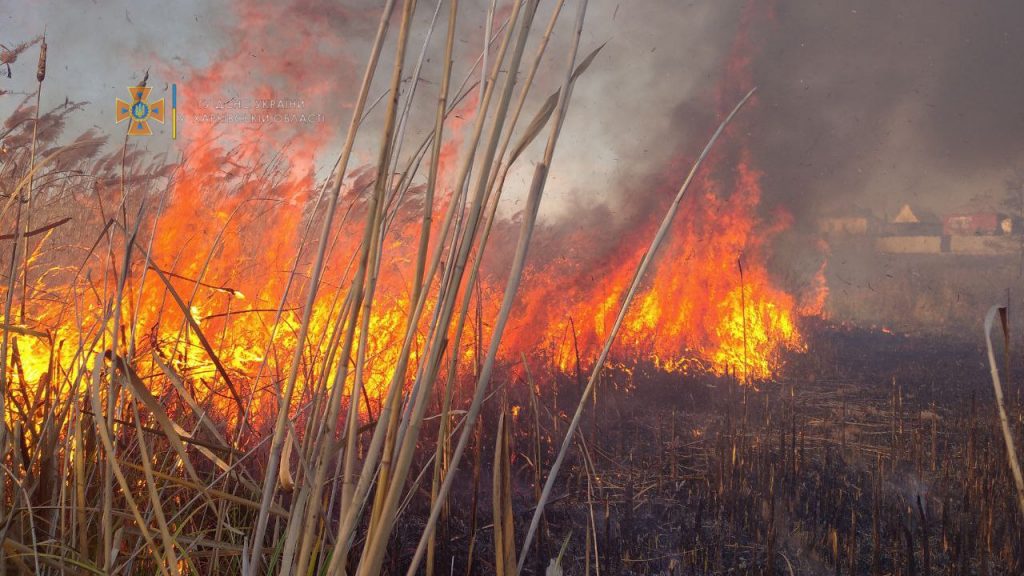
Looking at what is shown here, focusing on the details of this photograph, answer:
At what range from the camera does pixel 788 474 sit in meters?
1.68

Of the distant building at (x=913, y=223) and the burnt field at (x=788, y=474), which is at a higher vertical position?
the distant building at (x=913, y=223)

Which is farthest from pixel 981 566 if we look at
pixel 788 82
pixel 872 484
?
pixel 788 82

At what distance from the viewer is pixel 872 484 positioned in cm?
168

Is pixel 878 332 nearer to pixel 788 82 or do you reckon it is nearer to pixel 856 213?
pixel 856 213

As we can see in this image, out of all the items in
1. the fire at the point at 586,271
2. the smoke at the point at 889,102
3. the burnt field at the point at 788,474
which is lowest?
the burnt field at the point at 788,474

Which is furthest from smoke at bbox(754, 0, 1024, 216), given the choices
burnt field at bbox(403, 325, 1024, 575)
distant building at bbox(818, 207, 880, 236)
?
burnt field at bbox(403, 325, 1024, 575)

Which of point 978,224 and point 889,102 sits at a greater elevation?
point 889,102

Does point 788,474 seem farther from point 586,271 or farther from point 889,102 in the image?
point 889,102

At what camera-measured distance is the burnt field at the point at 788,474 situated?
135cm

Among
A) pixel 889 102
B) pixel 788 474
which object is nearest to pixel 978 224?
pixel 889 102

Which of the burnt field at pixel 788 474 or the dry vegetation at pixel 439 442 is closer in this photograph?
the dry vegetation at pixel 439 442

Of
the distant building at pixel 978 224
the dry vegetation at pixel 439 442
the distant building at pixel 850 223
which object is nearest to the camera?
the dry vegetation at pixel 439 442

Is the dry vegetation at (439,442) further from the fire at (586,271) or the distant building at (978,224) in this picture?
the distant building at (978,224)

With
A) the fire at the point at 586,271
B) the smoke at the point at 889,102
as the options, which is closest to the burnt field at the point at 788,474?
the fire at the point at 586,271
